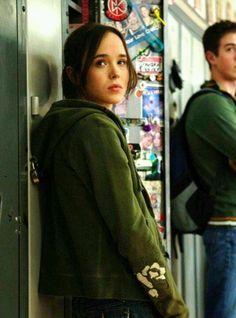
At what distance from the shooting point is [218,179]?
2623 millimetres

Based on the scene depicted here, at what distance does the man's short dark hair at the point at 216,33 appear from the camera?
2920 mm

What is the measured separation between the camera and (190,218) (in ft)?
9.09

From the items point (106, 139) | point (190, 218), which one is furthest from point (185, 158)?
point (106, 139)

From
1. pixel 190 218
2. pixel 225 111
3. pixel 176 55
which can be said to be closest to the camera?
pixel 225 111

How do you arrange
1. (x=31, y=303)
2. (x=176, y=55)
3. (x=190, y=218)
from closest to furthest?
(x=31, y=303), (x=190, y=218), (x=176, y=55)

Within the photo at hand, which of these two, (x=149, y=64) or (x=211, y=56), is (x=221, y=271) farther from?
(x=211, y=56)

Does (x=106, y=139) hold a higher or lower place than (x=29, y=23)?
lower

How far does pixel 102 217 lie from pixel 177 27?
6.86 ft

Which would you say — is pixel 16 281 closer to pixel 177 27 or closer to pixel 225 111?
pixel 225 111

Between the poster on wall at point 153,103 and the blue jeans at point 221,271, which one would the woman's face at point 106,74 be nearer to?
the poster on wall at point 153,103

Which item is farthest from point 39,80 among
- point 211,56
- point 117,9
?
point 211,56

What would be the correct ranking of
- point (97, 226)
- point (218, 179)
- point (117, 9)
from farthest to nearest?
point (218, 179)
point (117, 9)
point (97, 226)

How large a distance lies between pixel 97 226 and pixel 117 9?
109cm

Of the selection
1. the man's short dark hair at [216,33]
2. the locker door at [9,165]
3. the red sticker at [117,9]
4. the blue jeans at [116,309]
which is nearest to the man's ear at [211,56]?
the man's short dark hair at [216,33]
